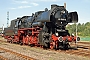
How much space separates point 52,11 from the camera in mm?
15719


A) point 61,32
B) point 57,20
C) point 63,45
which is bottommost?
point 63,45

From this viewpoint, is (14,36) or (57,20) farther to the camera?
(14,36)

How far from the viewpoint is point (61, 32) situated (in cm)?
1603

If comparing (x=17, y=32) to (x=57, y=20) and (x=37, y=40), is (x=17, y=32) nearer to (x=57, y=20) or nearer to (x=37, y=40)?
(x=37, y=40)

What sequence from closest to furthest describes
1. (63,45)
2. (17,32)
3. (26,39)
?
(63,45) → (26,39) → (17,32)

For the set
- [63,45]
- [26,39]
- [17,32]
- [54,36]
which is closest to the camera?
[54,36]

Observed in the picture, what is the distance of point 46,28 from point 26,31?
543 cm

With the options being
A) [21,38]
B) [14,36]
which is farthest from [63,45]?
[14,36]

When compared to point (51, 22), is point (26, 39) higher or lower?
lower

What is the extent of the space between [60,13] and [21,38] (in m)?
→ 8.96

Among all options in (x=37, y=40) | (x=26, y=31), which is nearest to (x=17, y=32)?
(x=26, y=31)

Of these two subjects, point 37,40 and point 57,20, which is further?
point 37,40

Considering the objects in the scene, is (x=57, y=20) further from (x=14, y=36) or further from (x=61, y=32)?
(x=14, y=36)

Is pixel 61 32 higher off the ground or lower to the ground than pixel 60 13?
lower
